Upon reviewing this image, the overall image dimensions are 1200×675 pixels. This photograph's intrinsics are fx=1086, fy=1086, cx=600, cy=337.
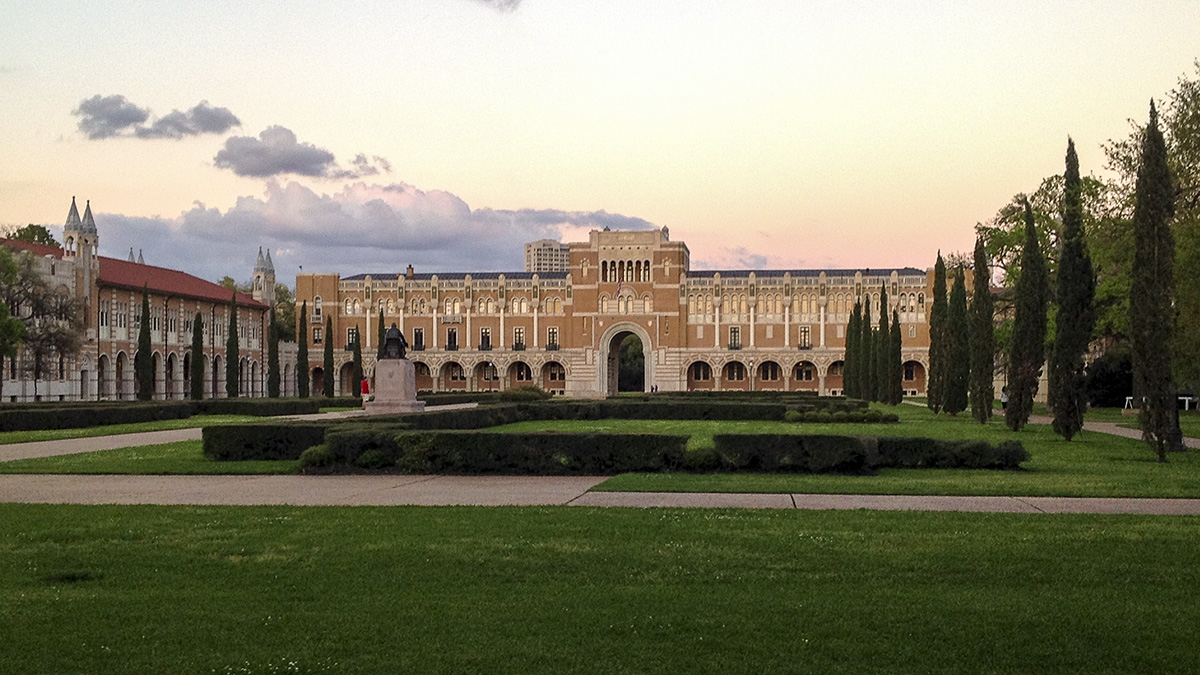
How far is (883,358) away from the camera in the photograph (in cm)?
5347

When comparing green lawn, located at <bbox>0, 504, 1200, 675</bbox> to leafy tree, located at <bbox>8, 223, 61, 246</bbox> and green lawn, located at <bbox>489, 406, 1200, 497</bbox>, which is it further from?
leafy tree, located at <bbox>8, 223, 61, 246</bbox>

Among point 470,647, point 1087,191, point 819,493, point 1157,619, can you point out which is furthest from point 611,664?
point 1087,191

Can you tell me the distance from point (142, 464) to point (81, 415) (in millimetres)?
17811

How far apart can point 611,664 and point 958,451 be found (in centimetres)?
1324

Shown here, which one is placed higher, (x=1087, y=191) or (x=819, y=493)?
(x=1087, y=191)

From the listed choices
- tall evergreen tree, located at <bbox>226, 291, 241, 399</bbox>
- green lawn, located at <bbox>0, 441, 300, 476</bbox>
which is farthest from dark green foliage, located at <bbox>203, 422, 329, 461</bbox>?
tall evergreen tree, located at <bbox>226, 291, 241, 399</bbox>

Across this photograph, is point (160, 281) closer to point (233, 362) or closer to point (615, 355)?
point (233, 362)

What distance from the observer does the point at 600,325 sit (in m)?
89.3

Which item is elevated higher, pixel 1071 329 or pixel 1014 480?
pixel 1071 329

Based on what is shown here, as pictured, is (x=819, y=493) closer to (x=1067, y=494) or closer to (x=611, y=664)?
(x=1067, y=494)

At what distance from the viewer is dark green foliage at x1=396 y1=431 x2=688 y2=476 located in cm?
1792

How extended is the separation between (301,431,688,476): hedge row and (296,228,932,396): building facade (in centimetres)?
6795

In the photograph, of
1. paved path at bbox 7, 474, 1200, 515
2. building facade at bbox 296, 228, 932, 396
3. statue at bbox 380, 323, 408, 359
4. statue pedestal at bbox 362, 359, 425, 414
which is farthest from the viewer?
building facade at bbox 296, 228, 932, 396

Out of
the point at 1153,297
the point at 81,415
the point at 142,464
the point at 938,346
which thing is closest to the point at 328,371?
the point at 81,415
